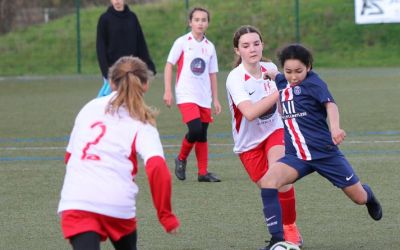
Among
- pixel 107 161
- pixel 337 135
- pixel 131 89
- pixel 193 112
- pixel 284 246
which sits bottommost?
pixel 284 246

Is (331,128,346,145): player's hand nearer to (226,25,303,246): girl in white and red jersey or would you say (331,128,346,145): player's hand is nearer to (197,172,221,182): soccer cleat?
(226,25,303,246): girl in white and red jersey

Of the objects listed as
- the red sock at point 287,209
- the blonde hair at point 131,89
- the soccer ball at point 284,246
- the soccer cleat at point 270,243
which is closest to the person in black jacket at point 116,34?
the red sock at point 287,209

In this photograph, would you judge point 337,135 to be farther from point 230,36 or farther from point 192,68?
point 230,36

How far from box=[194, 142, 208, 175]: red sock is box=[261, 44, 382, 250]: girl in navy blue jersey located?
3.43 metres

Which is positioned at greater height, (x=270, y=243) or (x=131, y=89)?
(x=131, y=89)

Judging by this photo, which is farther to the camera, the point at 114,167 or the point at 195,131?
the point at 195,131

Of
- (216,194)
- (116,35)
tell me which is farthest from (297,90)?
(116,35)

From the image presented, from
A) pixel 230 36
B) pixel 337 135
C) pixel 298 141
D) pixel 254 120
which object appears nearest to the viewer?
pixel 337 135

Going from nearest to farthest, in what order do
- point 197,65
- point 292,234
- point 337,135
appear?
point 337,135
point 292,234
point 197,65

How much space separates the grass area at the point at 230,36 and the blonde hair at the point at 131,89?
947 inches

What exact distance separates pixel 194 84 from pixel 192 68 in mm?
203

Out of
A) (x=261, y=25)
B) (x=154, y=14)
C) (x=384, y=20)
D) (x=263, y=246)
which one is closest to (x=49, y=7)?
(x=154, y=14)

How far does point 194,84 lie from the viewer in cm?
1091

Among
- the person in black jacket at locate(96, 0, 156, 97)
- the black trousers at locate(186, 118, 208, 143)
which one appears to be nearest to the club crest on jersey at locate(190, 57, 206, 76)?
the black trousers at locate(186, 118, 208, 143)
